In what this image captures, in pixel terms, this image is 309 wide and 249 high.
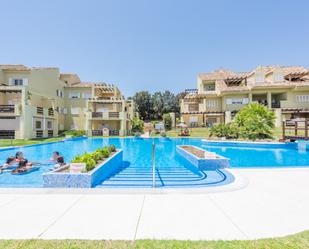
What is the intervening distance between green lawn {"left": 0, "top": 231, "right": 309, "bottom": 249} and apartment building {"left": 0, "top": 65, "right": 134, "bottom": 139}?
25.2m

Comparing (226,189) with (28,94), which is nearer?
(226,189)

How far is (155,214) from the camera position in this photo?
4148mm

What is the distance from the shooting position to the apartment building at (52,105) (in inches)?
941

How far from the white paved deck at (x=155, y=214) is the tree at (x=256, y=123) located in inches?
708

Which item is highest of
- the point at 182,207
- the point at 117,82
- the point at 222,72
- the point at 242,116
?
the point at 222,72

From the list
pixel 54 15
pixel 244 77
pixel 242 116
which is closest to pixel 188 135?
pixel 242 116

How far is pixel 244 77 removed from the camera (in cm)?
3766

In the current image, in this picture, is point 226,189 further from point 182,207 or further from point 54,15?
point 54,15

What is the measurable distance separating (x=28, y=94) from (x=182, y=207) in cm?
2698

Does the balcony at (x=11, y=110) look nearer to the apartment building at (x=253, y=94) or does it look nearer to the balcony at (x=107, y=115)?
the balcony at (x=107, y=115)

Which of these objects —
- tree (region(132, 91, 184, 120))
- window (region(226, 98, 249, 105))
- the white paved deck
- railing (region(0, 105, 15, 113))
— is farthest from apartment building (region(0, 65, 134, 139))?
the white paved deck

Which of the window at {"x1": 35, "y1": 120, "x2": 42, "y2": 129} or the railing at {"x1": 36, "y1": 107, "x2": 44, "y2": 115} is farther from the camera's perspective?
the window at {"x1": 35, "y1": 120, "x2": 42, "y2": 129}

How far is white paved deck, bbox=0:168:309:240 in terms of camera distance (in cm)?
339

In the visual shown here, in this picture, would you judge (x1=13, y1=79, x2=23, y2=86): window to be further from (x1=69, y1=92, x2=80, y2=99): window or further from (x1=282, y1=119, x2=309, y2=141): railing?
(x1=282, y1=119, x2=309, y2=141): railing
